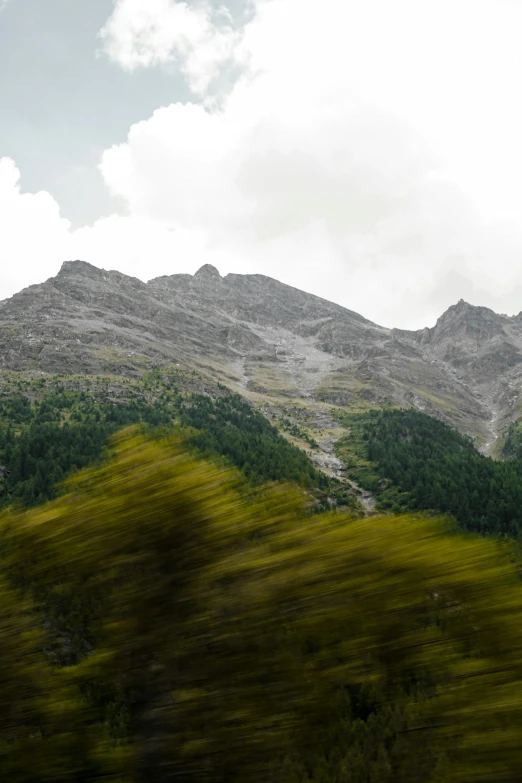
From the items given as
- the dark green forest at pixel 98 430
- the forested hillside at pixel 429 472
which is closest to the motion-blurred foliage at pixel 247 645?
the dark green forest at pixel 98 430

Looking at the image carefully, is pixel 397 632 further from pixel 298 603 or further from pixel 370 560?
pixel 298 603

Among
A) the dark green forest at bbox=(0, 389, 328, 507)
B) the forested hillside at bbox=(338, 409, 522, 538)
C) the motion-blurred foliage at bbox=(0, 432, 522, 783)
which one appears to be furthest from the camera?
the forested hillside at bbox=(338, 409, 522, 538)

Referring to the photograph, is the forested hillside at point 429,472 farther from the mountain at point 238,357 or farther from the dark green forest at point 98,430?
the mountain at point 238,357

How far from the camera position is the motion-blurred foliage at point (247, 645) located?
246cm

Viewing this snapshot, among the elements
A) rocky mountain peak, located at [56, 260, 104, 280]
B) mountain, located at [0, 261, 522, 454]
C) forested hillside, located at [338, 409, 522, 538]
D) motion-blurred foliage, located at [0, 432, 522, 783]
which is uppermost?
rocky mountain peak, located at [56, 260, 104, 280]

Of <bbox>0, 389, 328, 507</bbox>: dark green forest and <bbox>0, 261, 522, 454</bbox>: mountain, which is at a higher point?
<bbox>0, 261, 522, 454</bbox>: mountain

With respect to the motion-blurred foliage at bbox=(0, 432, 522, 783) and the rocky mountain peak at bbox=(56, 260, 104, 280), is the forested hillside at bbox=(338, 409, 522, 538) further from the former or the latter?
the rocky mountain peak at bbox=(56, 260, 104, 280)

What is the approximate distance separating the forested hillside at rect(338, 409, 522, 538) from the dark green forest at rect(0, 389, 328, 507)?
1149 cm

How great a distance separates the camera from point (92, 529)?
341cm

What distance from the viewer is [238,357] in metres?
160

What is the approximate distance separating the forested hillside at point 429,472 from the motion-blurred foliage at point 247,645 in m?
26.3

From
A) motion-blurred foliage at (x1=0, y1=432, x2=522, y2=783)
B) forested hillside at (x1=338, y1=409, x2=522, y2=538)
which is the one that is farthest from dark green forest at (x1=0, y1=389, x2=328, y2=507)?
motion-blurred foliage at (x1=0, y1=432, x2=522, y2=783)

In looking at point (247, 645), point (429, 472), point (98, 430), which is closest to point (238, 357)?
point (98, 430)

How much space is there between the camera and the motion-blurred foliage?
8.05ft
